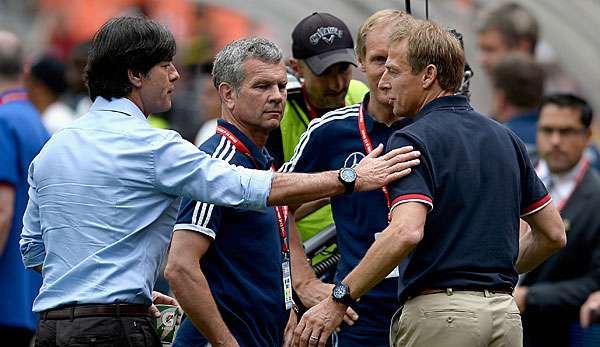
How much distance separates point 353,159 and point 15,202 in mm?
2898

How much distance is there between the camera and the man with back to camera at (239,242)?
521 centimetres

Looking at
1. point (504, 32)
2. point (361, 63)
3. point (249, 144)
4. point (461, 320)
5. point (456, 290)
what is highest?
point (361, 63)

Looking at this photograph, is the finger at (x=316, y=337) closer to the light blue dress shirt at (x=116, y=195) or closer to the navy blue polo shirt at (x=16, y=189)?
the light blue dress shirt at (x=116, y=195)

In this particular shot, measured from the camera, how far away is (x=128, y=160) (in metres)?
4.96

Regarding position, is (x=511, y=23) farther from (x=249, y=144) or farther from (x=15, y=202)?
(x=249, y=144)

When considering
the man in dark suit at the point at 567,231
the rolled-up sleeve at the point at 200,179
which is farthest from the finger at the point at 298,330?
the man in dark suit at the point at 567,231

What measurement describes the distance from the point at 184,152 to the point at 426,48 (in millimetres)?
987

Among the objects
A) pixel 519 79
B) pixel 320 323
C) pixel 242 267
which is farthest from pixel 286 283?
pixel 519 79

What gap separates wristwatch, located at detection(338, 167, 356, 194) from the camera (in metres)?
5.00

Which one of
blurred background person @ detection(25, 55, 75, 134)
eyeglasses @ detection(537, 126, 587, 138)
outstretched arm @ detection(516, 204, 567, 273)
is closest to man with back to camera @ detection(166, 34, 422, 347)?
outstretched arm @ detection(516, 204, 567, 273)

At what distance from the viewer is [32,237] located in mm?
5410

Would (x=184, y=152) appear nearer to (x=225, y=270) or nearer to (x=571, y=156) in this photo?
(x=225, y=270)

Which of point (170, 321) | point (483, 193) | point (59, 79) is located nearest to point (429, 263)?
point (483, 193)

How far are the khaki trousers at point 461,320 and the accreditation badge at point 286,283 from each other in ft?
2.16
